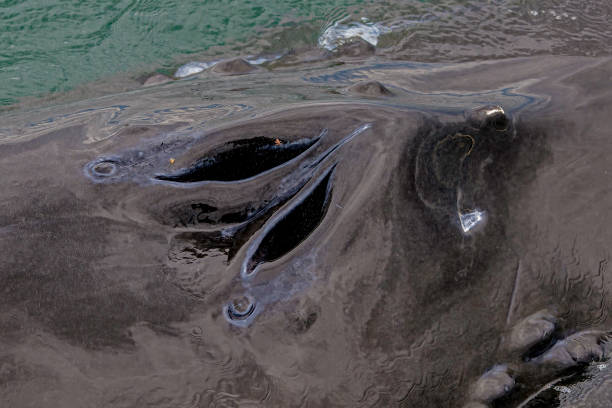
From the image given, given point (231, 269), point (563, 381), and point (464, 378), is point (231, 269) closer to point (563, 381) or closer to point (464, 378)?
point (464, 378)

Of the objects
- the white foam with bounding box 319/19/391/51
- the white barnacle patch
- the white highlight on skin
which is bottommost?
the white barnacle patch

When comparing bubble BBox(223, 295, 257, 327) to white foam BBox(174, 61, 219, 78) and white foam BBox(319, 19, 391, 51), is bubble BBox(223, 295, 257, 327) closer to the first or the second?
white foam BBox(174, 61, 219, 78)

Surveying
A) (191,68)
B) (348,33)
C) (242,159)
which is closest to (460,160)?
(242,159)

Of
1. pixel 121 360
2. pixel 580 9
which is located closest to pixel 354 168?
pixel 121 360

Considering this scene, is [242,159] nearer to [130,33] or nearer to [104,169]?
[104,169]

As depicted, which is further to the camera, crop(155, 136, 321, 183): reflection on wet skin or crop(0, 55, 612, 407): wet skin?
crop(155, 136, 321, 183): reflection on wet skin

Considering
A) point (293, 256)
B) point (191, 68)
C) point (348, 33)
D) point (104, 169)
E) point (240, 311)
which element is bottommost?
point (240, 311)

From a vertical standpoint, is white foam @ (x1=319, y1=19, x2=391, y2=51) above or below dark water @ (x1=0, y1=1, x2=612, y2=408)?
above

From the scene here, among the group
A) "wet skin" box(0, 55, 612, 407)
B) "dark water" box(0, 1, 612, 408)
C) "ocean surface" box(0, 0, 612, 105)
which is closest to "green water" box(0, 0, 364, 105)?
"ocean surface" box(0, 0, 612, 105)
